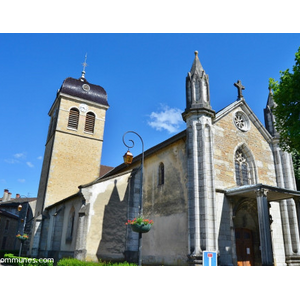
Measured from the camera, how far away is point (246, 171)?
16.6 meters

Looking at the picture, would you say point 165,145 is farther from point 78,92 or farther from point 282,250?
point 78,92

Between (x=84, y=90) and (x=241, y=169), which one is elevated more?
(x=84, y=90)

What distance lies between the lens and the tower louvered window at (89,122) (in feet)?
106

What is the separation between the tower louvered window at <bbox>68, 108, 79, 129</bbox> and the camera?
3140cm

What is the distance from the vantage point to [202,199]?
43.2 feet

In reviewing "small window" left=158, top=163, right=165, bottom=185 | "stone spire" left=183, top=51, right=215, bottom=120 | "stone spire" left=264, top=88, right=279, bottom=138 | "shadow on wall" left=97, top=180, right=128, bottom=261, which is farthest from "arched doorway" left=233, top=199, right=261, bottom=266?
"shadow on wall" left=97, top=180, right=128, bottom=261

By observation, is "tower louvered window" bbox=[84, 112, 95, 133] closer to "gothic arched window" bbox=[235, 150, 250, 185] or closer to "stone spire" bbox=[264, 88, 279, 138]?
"stone spire" bbox=[264, 88, 279, 138]

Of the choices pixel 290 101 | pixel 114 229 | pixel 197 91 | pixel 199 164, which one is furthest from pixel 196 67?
pixel 114 229

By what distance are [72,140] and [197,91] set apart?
1924cm

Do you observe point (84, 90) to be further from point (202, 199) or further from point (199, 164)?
point (202, 199)

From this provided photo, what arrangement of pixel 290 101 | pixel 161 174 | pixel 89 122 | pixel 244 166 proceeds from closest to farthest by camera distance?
1. pixel 290 101
2. pixel 244 166
3. pixel 161 174
4. pixel 89 122

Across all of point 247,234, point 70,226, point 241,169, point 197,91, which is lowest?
point 247,234

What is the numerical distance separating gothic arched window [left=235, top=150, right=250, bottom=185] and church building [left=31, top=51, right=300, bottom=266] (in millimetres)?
65
